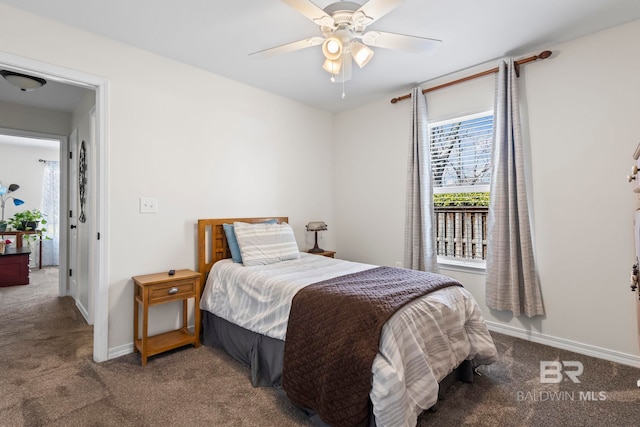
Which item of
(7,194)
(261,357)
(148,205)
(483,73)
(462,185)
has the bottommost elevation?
(261,357)

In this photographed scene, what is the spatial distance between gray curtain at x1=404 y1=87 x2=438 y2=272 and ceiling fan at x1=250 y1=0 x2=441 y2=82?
1.34m

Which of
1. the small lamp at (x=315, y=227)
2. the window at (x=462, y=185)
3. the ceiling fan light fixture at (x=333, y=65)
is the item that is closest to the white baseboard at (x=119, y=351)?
the small lamp at (x=315, y=227)

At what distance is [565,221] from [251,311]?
264 centimetres

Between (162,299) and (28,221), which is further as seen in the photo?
(28,221)

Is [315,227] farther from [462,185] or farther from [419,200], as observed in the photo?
[462,185]

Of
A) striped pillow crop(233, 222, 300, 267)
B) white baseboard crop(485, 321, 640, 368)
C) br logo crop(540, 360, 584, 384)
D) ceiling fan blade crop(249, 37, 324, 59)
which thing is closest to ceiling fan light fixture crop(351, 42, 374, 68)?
ceiling fan blade crop(249, 37, 324, 59)

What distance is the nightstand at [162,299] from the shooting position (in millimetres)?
2348

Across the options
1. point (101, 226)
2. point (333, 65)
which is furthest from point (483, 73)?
point (101, 226)

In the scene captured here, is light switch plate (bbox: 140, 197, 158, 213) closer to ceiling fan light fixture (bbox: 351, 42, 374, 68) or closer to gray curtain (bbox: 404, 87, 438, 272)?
ceiling fan light fixture (bbox: 351, 42, 374, 68)

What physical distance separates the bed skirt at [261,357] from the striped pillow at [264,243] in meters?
0.59

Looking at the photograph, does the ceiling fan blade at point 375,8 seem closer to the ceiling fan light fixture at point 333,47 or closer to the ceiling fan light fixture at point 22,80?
the ceiling fan light fixture at point 333,47

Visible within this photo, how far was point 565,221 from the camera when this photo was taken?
2568 mm

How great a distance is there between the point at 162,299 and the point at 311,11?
2272 millimetres

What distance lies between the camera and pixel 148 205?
267 centimetres
